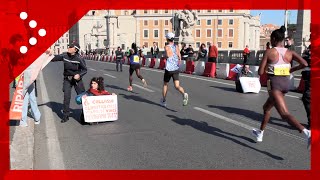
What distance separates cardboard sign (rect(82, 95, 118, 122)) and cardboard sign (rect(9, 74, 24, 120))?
120 cm

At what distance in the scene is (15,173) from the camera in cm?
483

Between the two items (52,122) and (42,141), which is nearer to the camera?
(42,141)

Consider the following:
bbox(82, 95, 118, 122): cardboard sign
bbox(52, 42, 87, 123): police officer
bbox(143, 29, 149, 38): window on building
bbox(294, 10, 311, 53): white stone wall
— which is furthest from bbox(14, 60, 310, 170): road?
bbox(143, 29, 149, 38): window on building

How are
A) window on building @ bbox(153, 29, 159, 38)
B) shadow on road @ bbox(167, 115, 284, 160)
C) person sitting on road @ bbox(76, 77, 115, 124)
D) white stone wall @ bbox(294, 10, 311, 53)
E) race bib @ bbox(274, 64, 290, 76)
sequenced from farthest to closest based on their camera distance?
1. window on building @ bbox(153, 29, 159, 38)
2. white stone wall @ bbox(294, 10, 311, 53)
3. person sitting on road @ bbox(76, 77, 115, 124)
4. shadow on road @ bbox(167, 115, 284, 160)
5. race bib @ bbox(274, 64, 290, 76)

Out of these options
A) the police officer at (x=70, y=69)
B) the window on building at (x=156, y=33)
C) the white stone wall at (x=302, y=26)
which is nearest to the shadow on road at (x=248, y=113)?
the police officer at (x=70, y=69)

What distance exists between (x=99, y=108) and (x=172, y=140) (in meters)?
2.10

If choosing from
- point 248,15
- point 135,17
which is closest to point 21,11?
point 135,17

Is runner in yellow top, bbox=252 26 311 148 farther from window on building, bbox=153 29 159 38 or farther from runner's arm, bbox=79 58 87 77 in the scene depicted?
window on building, bbox=153 29 159 38

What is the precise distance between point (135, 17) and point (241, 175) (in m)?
132

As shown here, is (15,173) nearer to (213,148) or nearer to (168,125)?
(213,148)

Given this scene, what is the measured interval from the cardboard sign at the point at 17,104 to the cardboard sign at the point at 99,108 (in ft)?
3.94

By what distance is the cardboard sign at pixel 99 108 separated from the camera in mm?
7883

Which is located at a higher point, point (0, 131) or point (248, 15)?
point (248, 15)

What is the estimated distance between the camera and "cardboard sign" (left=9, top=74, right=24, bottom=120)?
7312 mm
